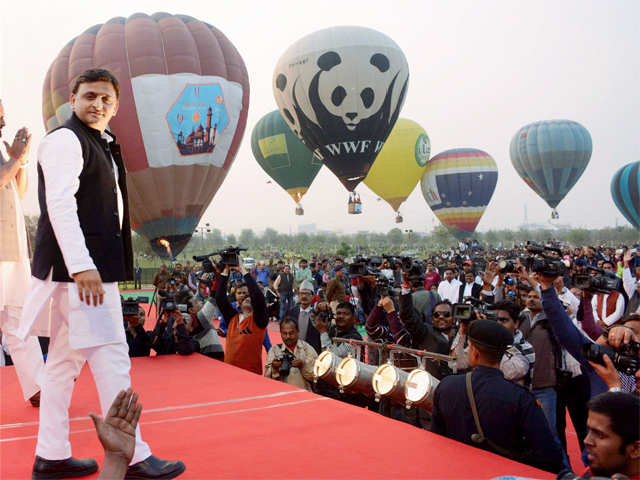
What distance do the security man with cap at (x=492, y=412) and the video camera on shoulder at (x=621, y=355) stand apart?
40cm

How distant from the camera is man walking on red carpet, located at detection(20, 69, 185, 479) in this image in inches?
88.0

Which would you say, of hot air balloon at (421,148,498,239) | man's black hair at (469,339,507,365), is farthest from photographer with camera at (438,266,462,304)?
hot air balloon at (421,148,498,239)

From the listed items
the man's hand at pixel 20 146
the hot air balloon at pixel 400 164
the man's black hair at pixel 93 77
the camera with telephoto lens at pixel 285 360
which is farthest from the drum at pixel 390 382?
the hot air balloon at pixel 400 164

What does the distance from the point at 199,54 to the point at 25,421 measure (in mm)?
15032

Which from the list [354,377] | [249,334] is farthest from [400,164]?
[354,377]

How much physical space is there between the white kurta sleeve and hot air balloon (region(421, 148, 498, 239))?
1285 inches

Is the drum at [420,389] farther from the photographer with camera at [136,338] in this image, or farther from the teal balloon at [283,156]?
the teal balloon at [283,156]

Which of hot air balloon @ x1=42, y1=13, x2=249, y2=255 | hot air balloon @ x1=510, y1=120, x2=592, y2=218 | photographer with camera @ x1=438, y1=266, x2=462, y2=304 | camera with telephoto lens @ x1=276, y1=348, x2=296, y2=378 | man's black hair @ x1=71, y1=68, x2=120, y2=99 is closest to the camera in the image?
man's black hair @ x1=71, y1=68, x2=120, y2=99

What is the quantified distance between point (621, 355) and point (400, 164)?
97.7 ft

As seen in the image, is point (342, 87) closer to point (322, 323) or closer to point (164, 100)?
point (164, 100)

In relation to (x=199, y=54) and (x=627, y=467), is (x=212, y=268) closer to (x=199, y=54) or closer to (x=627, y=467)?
(x=627, y=467)

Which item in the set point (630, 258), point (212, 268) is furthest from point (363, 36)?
point (212, 268)

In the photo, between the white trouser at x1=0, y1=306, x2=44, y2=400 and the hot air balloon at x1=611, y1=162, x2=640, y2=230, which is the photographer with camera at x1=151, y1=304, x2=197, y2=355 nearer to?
the white trouser at x1=0, y1=306, x2=44, y2=400

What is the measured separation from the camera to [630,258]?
8.98 m
